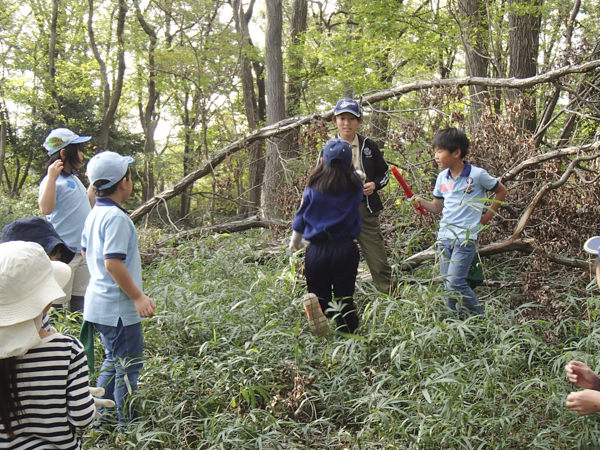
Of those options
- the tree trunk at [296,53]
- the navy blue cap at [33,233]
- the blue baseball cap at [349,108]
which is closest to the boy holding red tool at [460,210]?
the blue baseball cap at [349,108]

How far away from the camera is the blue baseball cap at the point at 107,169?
3109 mm

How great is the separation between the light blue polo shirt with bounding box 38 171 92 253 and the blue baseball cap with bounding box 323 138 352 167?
7.18 ft

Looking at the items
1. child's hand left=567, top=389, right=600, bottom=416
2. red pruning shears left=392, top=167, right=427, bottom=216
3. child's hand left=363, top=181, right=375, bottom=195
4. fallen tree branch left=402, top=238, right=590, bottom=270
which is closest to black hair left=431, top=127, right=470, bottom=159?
red pruning shears left=392, top=167, right=427, bottom=216

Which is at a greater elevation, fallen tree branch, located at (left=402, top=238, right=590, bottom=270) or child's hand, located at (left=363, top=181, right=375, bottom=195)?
child's hand, located at (left=363, top=181, right=375, bottom=195)

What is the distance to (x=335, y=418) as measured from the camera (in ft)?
10.8

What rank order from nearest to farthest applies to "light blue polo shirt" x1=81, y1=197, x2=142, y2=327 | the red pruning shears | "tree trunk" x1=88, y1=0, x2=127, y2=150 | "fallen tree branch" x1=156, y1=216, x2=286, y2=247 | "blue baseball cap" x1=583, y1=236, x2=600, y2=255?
"blue baseball cap" x1=583, y1=236, x2=600, y2=255 < "light blue polo shirt" x1=81, y1=197, x2=142, y2=327 < the red pruning shears < "fallen tree branch" x1=156, y1=216, x2=286, y2=247 < "tree trunk" x1=88, y1=0, x2=127, y2=150

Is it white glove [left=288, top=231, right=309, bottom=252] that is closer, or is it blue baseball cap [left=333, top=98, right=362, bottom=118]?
white glove [left=288, top=231, right=309, bottom=252]

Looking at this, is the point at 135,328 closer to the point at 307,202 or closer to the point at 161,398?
the point at 161,398

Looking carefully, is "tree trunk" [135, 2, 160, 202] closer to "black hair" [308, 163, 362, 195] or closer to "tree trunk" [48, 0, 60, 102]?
"tree trunk" [48, 0, 60, 102]

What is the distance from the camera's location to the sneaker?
350 centimetres

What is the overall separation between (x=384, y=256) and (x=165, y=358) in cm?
206

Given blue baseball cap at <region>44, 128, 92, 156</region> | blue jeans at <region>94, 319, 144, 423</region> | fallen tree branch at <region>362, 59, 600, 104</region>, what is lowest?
blue jeans at <region>94, 319, 144, 423</region>

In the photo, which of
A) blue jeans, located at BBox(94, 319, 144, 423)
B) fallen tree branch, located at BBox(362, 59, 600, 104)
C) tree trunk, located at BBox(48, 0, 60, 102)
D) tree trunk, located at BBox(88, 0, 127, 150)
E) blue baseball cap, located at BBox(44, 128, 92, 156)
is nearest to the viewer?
blue jeans, located at BBox(94, 319, 144, 423)

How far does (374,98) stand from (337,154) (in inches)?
101
